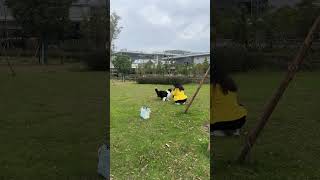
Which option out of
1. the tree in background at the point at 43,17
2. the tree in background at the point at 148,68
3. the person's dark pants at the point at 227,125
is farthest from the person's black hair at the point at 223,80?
the tree in background at the point at 148,68

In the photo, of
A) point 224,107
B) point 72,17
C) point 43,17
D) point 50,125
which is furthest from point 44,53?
point 224,107

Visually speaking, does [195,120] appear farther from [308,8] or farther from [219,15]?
[308,8]

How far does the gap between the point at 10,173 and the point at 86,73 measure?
354 inches

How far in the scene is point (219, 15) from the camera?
6.49 meters

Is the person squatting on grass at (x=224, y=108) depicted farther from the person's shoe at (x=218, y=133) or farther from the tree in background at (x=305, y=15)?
the tree in background at (x=305, y=15)

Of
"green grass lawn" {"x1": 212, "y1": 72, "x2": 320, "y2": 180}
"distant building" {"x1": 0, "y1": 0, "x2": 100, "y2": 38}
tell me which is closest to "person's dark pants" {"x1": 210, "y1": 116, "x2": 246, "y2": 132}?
"green grass lawn" {"x1": 212, "y1": 72, "x2": 320, "y2": 180}

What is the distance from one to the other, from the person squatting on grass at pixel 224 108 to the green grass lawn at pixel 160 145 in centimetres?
25

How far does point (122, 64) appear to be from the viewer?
16.1 metres

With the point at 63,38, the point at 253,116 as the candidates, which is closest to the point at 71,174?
the point at 253,116

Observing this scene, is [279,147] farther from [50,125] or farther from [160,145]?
[50,125]

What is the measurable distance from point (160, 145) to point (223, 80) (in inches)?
39.8

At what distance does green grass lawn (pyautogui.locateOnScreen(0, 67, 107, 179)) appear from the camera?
4059 millimetres

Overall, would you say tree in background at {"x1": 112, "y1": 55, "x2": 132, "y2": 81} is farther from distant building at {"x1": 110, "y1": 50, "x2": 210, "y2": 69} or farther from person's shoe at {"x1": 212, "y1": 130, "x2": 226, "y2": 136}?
person's shoe at {"x1": 212, "y1": 130, "x2": 226, "y2": 136}

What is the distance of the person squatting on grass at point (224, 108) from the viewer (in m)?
5.01
